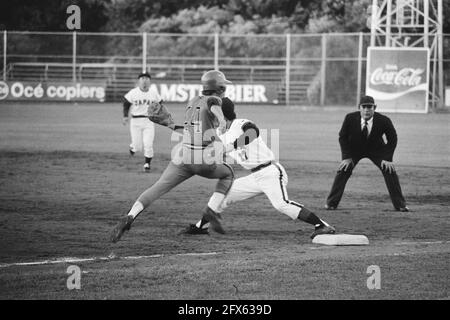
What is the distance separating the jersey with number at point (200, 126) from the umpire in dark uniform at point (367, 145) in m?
3.82

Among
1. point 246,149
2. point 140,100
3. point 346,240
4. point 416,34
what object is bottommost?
point 346,240

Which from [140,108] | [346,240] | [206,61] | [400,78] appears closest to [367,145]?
[346,240]

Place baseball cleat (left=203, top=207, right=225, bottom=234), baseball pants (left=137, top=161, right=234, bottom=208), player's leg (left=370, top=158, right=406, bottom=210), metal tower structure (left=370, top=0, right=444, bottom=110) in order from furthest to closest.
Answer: metal tower structure (left=370, top=0, right=444, bottom=110)
player's leg (left=370, top=158, right=406, bottom=210)
baseball cleat (left=203, top=207, right=225, bottom=234)
baseball pants (left=137, top=161, right=234, bottom=208)

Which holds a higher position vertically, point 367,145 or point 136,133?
point 367,145

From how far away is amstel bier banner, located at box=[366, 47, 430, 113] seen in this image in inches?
1489

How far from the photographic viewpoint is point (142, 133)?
67.3ft

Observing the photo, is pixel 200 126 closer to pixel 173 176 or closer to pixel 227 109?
pixel 227 109

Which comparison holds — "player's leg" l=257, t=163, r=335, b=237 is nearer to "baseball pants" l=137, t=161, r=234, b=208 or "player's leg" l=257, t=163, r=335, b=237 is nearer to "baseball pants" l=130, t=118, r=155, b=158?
"baseball pants" l=137, t=161, r=234, b=208

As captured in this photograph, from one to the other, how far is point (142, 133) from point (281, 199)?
32.2 feet

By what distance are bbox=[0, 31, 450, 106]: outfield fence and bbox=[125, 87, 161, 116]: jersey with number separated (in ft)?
70.3

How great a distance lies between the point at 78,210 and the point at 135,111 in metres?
7.01

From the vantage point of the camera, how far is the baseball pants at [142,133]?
19.7 meters

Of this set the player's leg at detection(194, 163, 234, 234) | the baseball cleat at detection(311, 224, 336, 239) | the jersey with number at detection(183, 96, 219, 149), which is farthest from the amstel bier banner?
the jersey with number at detection(183, 96, 219, 149)

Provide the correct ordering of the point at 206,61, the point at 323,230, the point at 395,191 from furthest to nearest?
the point at 206,61, the point at 395,191, the point at 323,230
